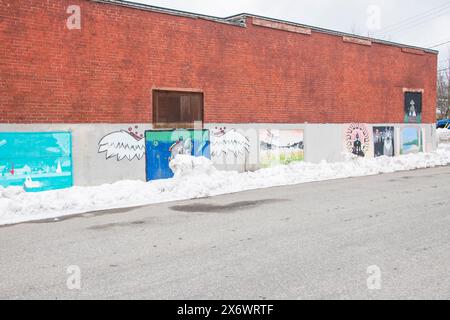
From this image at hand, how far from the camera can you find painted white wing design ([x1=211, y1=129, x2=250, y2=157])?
16.2 meters

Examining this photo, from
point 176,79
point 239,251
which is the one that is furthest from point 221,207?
point 176,79

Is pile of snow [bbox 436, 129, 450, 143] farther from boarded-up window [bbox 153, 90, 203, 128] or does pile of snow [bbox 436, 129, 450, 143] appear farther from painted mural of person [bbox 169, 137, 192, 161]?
painted mural of person [bbox 169, 137, 192, 161]

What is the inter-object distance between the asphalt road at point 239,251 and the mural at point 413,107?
1538 cm

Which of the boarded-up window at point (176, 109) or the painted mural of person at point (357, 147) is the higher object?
the boarded-up window at point (176, 109)

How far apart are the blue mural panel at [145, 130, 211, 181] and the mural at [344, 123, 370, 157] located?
8.66 metres

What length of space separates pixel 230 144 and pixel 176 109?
265cm

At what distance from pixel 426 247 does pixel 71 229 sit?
19.5ft

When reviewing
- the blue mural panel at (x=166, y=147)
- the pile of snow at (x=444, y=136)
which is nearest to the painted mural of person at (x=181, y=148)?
the blue mural panel at (x=166, y=147)

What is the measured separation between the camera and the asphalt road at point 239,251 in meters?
4.82

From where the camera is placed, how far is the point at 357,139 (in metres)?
21.8

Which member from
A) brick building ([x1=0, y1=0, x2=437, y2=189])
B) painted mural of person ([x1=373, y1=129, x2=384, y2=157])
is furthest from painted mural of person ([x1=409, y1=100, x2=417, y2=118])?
painted mural of person ([x1=373, y1=129, x2=384, y2=157])

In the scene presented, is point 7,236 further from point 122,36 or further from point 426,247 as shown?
point 122,36

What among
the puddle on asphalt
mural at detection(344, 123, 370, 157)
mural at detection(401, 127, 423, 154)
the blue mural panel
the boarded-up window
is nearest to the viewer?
the puddle on asphalt

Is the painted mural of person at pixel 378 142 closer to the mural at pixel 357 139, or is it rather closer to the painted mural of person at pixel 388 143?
the painted mural of person at pixel 388 143
